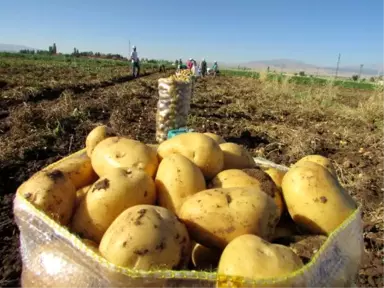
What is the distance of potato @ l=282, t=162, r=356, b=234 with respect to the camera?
6.46ft

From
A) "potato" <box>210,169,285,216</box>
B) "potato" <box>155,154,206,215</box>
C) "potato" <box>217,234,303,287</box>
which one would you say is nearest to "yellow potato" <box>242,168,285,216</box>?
"potato" <box>210,169,285,216</box>

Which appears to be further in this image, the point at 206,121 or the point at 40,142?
the point at 206,121

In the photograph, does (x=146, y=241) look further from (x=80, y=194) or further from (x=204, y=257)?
(x=80, y=194)

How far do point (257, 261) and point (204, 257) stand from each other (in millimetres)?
433

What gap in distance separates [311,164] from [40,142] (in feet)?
13.9

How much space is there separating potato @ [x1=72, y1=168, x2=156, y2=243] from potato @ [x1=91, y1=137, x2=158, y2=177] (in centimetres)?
26

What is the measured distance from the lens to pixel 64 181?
1.95 meters

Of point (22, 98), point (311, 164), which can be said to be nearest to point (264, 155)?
point (311, 164)

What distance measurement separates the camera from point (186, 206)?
183 cm

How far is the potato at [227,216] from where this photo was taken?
5.66ft

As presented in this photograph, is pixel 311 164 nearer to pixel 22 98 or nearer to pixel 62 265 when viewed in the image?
pixel 62 265

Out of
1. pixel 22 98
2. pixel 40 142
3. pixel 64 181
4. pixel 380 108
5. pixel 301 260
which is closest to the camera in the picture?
pixel 301 260

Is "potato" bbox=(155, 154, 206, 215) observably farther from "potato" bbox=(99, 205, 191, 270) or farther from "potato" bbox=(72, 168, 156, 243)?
"potato" bbox=(99, 205, 191, 270)

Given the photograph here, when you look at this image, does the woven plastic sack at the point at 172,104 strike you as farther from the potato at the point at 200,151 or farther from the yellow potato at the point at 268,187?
the yellow potato at the point at 268,187
